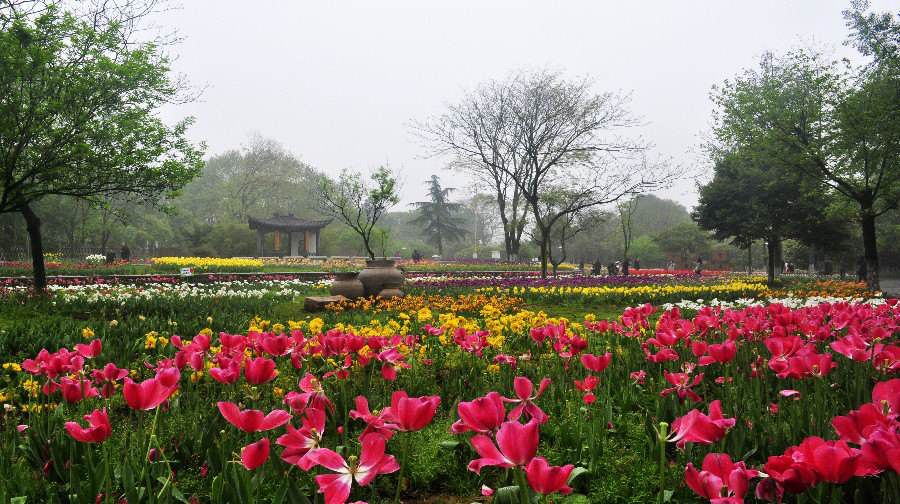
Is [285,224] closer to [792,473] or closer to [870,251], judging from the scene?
[870,251]

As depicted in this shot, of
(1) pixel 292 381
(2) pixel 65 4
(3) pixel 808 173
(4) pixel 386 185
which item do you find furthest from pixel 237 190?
(1) pixel 292 381

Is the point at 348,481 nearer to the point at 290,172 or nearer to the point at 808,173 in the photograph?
the point at 808,173

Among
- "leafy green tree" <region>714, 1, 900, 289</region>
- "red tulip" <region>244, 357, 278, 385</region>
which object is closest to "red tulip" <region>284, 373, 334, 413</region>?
"red tulip" <region>244, 357, 278, 385</region>

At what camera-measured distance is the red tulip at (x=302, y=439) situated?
4.11ft

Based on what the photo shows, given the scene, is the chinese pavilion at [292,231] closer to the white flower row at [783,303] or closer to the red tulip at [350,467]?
the white flower row at [783,303]

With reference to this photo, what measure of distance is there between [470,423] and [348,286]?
424 inches

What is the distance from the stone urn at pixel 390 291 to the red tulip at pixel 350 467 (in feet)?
33.4

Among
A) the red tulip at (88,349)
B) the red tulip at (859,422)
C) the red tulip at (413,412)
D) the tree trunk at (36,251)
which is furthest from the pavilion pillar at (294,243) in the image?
the red tulip at (859,422)

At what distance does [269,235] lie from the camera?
155 ft

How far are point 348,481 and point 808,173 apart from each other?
19724 mm

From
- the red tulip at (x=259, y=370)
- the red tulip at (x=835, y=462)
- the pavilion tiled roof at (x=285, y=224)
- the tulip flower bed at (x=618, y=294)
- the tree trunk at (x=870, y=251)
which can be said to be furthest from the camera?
the pavilion tiled roof at (x=285, y=224)

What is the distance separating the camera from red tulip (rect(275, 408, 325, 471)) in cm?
125

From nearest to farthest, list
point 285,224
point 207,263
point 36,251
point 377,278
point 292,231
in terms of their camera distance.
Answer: point 36,251 < point 377,278 < point 207,263 < point 285,224 < point 292,231

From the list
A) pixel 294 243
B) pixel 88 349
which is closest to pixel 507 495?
pixel 88 349
